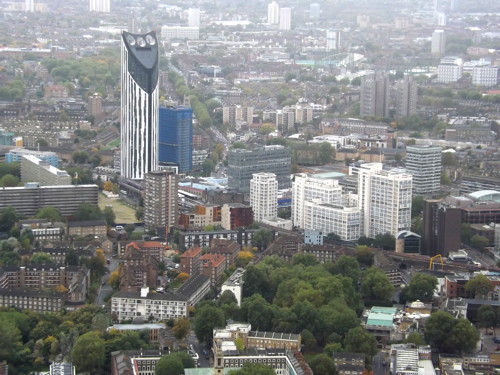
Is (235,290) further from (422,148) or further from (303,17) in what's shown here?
(303,17)

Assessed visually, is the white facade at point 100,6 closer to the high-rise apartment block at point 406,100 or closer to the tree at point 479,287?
the high-rise apartment block at point 406,100

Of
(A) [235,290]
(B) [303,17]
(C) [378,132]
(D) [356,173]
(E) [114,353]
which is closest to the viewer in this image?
(E) [114,353]

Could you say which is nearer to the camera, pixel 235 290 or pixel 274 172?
pixel 235 290

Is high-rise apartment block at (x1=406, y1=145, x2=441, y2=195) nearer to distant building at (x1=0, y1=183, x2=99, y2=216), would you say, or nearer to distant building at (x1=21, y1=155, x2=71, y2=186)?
distant building at (x1=0, y1=183, x2=99, y2=216)

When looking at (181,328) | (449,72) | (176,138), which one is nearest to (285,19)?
(449,72)

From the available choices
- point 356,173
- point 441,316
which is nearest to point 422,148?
point 356,173
